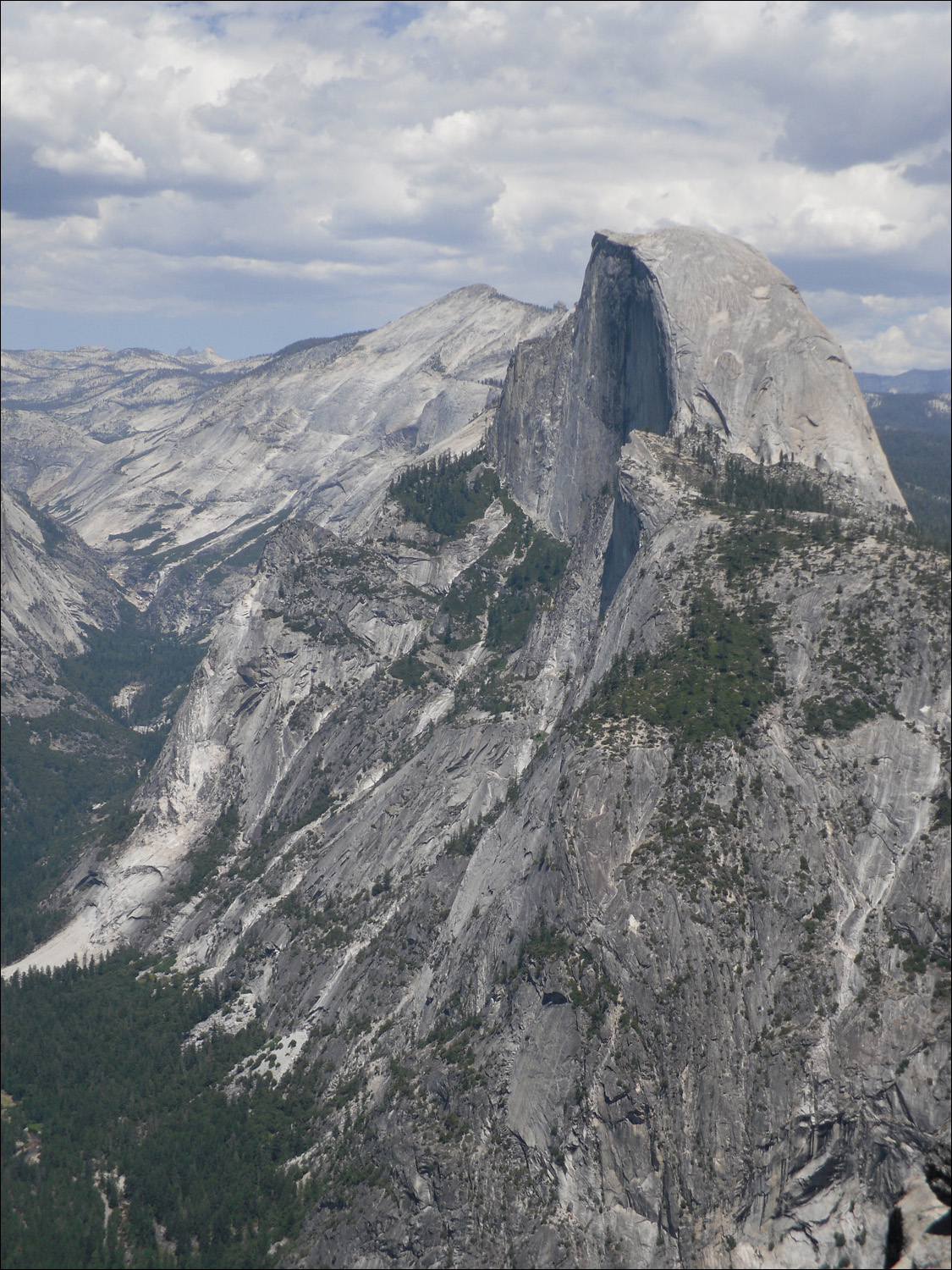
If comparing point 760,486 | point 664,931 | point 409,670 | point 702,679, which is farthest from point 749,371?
point 664,931

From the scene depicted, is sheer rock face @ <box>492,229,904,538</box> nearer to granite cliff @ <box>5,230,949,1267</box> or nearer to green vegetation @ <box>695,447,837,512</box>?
granite cliff @ <box>5,230,949,1267</box>

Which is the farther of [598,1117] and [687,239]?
[687,239]

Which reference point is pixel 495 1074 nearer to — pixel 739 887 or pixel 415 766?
pixel 739 887

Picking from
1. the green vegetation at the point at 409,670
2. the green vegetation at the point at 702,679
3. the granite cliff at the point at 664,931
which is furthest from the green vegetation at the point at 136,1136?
the green vegetation at the point at 702,679

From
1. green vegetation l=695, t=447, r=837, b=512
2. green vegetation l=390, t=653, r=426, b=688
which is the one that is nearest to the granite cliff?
green vegetation l=695, t=447, r=837, b=512

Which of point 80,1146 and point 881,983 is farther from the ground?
point 881,983

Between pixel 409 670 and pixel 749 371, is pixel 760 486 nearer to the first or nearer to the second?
pixel 749 371

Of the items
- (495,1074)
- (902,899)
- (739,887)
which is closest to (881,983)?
(902,899)
